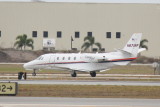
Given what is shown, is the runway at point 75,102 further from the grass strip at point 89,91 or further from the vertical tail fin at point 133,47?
the vertical tail fin at point 133,47

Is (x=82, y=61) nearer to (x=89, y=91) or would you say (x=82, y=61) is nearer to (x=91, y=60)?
(x=91, y=60)

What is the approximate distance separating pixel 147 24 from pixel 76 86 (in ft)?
262

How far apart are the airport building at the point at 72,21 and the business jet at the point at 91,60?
52.6m

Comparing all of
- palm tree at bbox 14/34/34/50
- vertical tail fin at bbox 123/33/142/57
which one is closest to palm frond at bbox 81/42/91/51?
palm tree at bbox 14/34/34/50

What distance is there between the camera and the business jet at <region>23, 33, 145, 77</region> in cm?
6838

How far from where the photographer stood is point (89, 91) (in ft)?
146

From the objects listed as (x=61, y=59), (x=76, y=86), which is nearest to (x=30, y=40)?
(x=61, y=59)

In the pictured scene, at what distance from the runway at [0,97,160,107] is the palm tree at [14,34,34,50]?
84092mm

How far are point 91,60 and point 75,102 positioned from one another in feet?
111

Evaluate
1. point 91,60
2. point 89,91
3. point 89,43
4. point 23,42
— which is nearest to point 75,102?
point 89,91

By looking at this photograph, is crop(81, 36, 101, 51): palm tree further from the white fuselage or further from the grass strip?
the grass strip

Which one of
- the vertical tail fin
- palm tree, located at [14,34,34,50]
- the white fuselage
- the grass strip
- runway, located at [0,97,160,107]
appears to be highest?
palm tree, located at [14,34,34,50]

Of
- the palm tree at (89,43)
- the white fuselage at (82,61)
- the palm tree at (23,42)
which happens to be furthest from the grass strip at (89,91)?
the palm tree at (89,43)

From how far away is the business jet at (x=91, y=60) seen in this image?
224 ft
